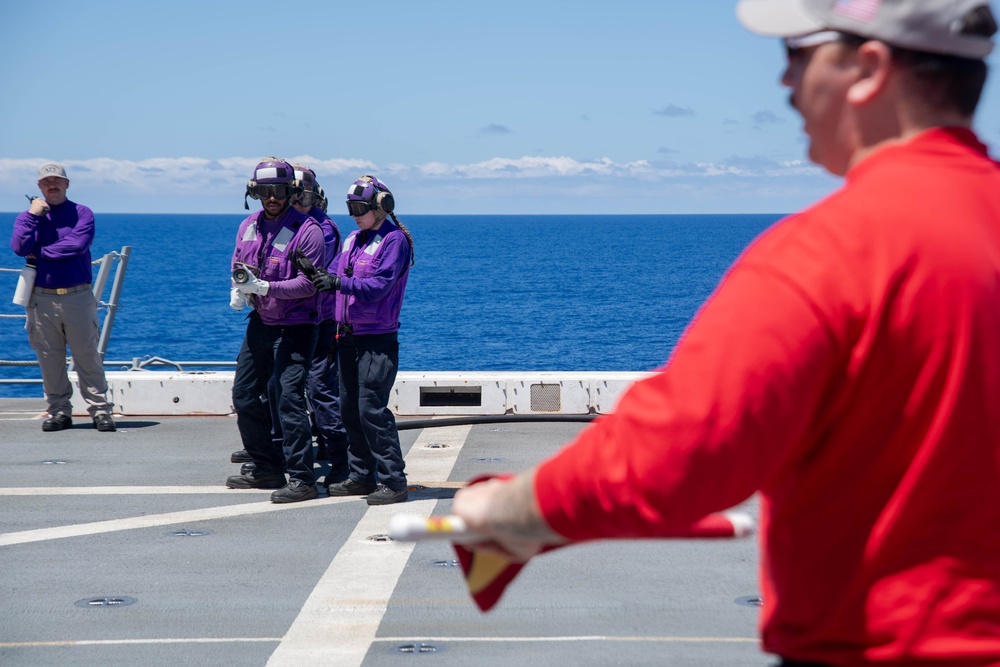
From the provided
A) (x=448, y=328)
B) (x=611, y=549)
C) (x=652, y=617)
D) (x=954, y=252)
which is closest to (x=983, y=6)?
(x=954, y=252)

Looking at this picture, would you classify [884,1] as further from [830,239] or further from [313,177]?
[313,177]

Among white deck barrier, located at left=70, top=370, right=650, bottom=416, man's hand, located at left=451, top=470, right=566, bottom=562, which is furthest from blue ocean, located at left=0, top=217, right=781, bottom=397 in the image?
man's hand, located at left=451, top=470, right=566, bottom=562

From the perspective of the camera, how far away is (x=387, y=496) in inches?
299

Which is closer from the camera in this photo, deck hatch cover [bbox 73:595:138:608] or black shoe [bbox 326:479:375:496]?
deck hatch cover [bbox 73:595:138:608]

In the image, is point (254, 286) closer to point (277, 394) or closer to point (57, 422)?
point (277, 394)

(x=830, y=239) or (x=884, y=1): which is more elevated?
(x=884, y=1)

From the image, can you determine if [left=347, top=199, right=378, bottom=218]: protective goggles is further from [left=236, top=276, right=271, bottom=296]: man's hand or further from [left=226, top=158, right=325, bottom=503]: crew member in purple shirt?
[left=236, top=276, right=271, bottom=296]: man's hand

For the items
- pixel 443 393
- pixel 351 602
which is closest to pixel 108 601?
pixel 351 602

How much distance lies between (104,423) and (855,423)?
9.88 meters

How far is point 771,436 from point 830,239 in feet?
0.69

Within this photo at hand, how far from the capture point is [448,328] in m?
68.2

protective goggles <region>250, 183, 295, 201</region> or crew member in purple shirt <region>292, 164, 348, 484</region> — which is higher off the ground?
protective goggles <region>250, 183, 295, 201</region>

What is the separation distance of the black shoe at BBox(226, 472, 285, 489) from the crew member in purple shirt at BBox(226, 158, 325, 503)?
0.21 meters

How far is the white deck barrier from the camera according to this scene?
10828 mm
